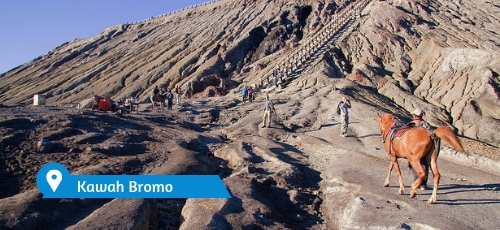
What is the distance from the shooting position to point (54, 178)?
679 centimetres

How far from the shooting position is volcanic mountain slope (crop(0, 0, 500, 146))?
26797 millimetres

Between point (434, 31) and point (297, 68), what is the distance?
674 inches

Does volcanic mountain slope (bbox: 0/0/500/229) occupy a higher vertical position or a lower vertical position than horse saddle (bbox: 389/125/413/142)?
lower

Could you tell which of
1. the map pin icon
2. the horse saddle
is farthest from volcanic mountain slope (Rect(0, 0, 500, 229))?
the horse saddle

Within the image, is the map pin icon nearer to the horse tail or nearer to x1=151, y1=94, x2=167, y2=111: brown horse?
the horse tail

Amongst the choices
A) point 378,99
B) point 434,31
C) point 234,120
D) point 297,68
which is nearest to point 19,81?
point 297,68

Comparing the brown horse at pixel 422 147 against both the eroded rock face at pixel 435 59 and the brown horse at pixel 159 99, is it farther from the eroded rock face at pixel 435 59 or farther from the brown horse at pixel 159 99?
the eroded rock face at pixel 435 59

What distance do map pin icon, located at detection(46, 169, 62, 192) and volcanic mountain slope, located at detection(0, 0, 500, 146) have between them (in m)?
17.3

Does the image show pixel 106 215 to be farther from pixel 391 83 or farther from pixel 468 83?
pixel 468 83

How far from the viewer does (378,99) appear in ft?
74.1

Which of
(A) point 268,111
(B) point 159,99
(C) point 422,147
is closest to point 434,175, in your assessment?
(C) point 422,147

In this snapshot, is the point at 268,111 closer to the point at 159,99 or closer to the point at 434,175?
the point at 159,99

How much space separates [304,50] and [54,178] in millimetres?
29396

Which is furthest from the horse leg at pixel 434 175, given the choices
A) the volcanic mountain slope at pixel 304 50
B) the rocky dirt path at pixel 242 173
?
the volcanic mountain slope at pixel 304 50
